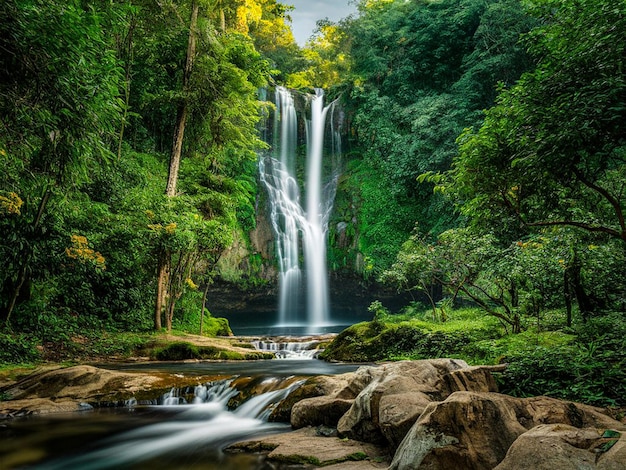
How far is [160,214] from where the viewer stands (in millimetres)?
10766

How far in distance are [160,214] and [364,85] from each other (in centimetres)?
A: 1929

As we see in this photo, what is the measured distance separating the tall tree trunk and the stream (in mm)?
5404

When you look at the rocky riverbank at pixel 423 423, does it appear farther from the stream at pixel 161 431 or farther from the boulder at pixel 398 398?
the stream at pixel 161 431

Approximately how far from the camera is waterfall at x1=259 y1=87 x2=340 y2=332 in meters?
24.4

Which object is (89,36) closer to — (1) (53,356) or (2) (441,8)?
(1) (53,356)

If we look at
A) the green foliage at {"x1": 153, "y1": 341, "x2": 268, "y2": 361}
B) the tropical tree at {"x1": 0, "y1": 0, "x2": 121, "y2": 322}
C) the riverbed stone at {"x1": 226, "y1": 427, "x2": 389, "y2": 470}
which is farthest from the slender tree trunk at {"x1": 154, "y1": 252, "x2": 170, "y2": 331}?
the riverbed stone at {"x1": 226, "y1": 427, "x2": 389, "y2": 470}

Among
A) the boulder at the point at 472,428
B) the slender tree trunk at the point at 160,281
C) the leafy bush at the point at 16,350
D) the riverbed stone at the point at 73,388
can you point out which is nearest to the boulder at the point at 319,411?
the boulder at the point at 472,428

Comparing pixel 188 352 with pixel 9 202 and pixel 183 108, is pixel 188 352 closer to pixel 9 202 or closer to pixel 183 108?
pixel 9 202

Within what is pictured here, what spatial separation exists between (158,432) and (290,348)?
→ 8346 mm

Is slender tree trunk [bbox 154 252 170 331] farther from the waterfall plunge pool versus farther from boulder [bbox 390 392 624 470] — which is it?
boulder [bbox 390 392 624 470]

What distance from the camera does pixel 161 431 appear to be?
5422mm

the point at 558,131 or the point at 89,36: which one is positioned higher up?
the point at 89,36

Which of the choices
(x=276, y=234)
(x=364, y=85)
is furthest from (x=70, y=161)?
(x=364, y=85)

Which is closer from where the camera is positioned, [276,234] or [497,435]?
[497,435]
